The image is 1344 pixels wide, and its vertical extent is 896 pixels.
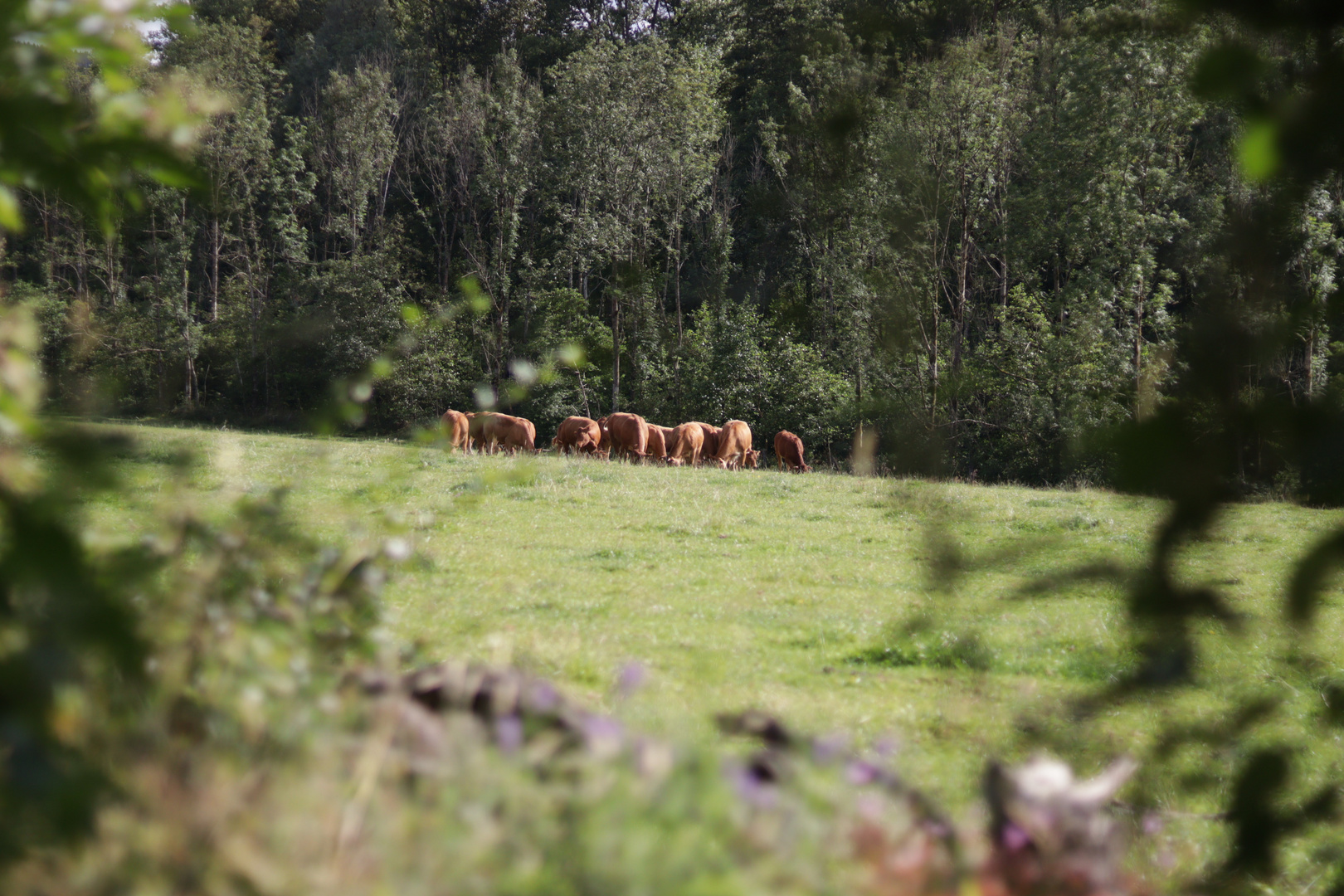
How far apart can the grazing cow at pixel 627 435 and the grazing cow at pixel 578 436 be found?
1.65ft

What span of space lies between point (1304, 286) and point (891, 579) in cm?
816

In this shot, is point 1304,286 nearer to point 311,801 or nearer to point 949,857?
point 949,857

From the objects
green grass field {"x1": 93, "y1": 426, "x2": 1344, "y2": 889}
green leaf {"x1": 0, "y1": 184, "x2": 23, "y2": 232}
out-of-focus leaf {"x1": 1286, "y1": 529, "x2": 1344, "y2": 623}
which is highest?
green leaf {"x1": 0, "y1": 184, "x2": 23, "y2": 232}

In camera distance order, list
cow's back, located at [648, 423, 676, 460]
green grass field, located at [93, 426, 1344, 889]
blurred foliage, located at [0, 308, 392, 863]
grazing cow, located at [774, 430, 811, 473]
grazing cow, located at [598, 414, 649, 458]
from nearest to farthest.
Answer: blurred foliage, located at [0, 308, 392, 863], green grass field, located at [93, 426, 1344, 889], grazing cow, located at [598, 414, 649, 458], cow's back, located at [648, 423, 676, 460], grazing cow, located at [774, 430, 811, 473]

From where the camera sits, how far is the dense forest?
104 ft

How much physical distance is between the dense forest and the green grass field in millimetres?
15318

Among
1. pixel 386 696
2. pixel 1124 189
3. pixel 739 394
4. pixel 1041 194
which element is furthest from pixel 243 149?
pixel 386 696

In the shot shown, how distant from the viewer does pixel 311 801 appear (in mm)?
1144

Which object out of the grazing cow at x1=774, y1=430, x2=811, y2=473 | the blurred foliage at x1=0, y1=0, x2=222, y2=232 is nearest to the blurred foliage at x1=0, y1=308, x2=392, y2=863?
the blurred foliage at x1=0, y1=0, x2=222, y2=232

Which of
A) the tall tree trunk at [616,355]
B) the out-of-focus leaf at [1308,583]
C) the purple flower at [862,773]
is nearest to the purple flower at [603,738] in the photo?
the purple flower at [862,773]

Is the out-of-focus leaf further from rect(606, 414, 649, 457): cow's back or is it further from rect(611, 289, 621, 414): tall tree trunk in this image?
rect(611, 289, 621, 414): tall tree trunk

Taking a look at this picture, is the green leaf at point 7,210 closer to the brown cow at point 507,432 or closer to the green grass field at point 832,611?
the green grass field at point 832,611

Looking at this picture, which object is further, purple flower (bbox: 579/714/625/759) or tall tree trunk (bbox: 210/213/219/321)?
tall tree trunk (bbox: 210/213/219/321)

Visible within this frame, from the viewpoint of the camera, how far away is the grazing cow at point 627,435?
29.1 metres
